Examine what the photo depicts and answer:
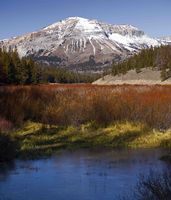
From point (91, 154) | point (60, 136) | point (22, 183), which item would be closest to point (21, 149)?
point (91, 154)

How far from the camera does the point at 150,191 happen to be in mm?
9500

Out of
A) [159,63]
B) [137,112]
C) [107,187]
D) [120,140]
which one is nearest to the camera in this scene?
[107,187]

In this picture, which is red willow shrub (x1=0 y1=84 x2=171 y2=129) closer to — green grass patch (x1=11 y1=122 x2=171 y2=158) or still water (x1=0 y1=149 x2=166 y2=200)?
green grass patch (x1=11 y1=122 x2=171 y2=158)

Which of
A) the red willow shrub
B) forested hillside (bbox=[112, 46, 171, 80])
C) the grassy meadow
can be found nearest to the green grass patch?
the grassy meadow

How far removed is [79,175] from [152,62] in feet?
336

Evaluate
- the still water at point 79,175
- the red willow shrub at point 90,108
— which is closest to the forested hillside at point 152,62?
the red willow shrub at point 90,108

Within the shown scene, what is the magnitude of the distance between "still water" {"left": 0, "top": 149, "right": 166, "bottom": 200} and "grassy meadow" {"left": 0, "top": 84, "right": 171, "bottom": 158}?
1713mm

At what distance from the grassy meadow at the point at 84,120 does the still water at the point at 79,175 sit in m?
1.71

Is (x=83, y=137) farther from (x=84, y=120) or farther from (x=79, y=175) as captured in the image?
(x=79, y=175)

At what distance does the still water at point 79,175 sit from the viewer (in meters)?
12.8

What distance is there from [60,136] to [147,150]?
17.7 feet

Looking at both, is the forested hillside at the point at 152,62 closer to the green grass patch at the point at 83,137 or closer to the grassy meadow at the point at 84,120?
the grassy meadow at the point at 84,120

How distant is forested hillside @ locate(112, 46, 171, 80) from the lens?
342 ft

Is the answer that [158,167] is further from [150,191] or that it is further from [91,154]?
[150,191]
